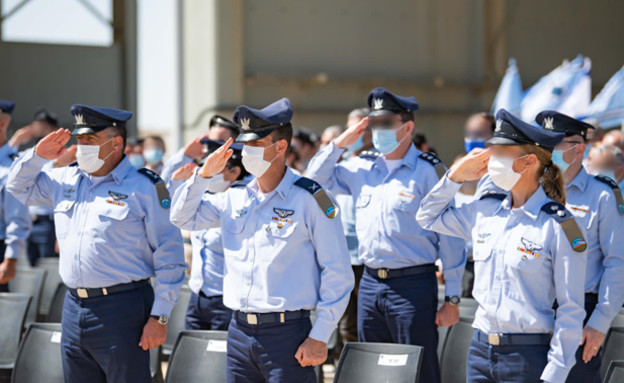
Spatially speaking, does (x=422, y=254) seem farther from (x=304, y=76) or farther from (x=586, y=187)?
(x=304, y=76)

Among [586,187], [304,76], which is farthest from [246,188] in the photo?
[304,76]

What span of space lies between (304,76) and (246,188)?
32.3 feet

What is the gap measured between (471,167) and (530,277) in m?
0.59

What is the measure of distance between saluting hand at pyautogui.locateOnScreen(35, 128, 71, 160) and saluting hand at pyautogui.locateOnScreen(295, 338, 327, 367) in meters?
1.62

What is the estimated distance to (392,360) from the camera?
3857mm

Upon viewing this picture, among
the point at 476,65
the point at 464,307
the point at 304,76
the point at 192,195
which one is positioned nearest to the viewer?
the point at 192,195

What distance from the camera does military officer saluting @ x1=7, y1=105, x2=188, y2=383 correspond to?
4.04m

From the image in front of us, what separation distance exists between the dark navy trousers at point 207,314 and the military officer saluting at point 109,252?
84 cm

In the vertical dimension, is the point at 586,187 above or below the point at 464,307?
above

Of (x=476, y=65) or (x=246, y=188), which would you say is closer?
(x=246, y=188)

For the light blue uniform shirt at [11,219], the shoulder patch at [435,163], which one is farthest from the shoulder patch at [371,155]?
the light blue uniform shirt at [11,219]

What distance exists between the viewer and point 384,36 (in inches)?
556

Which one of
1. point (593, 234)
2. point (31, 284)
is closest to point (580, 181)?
point (593, 234)

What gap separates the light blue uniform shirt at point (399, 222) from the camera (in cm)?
479
